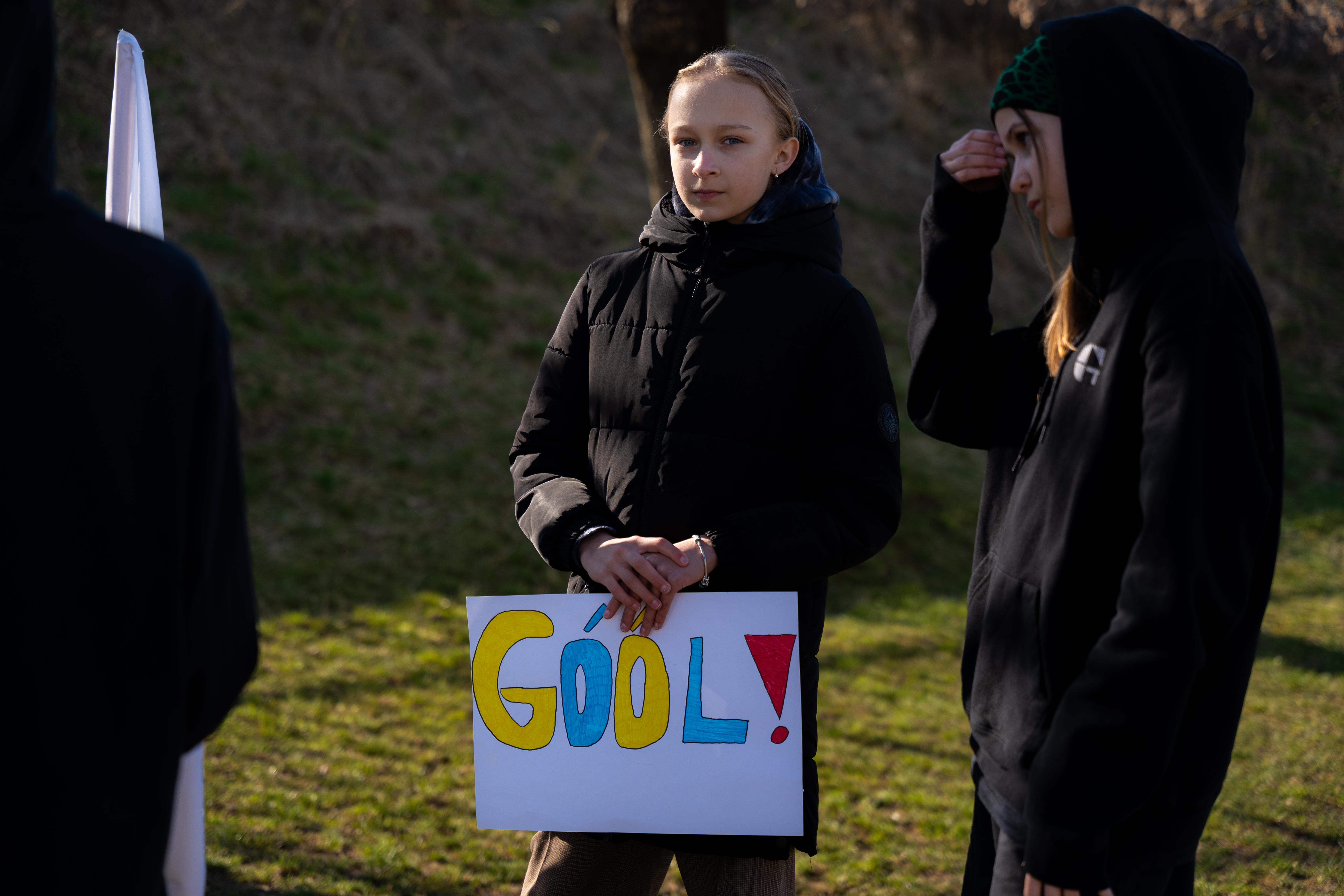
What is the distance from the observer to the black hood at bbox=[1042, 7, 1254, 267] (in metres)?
1.58

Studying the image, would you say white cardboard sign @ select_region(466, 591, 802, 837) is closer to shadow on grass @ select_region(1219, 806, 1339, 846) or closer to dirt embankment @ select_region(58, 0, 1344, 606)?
shadow on grass @ select_region(1219, 806, 1339, 846)

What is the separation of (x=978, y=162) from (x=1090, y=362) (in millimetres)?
543

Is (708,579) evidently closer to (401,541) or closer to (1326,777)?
(1326,777)

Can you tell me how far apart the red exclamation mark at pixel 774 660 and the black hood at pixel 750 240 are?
733 millimetres

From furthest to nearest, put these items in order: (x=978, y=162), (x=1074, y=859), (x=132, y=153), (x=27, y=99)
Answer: (x=132, y=153) < (x=978, y=162) < (x=1074, y=859) < (x=27, y=99)

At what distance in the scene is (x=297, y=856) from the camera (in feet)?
12.4

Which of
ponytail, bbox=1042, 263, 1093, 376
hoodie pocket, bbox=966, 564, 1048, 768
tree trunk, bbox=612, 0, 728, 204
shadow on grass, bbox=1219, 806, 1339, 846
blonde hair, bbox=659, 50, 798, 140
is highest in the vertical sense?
tree trunk, bbox=612, 0, 728, 204

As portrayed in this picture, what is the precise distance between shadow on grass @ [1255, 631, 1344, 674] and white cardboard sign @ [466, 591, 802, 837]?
17.3ft

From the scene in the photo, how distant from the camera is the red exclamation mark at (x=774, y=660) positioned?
209 cm

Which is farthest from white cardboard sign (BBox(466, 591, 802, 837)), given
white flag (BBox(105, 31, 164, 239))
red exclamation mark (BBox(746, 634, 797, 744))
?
white flag (BBox(105, 31, 164, 239))

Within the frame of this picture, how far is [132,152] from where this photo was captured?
2.27m

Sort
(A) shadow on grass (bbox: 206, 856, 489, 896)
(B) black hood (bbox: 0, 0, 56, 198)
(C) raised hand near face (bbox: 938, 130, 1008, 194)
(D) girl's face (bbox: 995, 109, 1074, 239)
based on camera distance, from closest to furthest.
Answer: (B) black hood (bbox: 0, 0, 56, 198), (D) girl's face (bbox: 995, 109, 1074, 239), (C) raised hand near face (bbox: 938, 130, 1008, 194), (A) shadow on grass (bbox: 206, 856, 489, 896)

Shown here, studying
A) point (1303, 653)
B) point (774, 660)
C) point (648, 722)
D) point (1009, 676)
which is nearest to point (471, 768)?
point (648, 722)

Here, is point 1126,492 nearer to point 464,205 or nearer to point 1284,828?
point 1284,828
